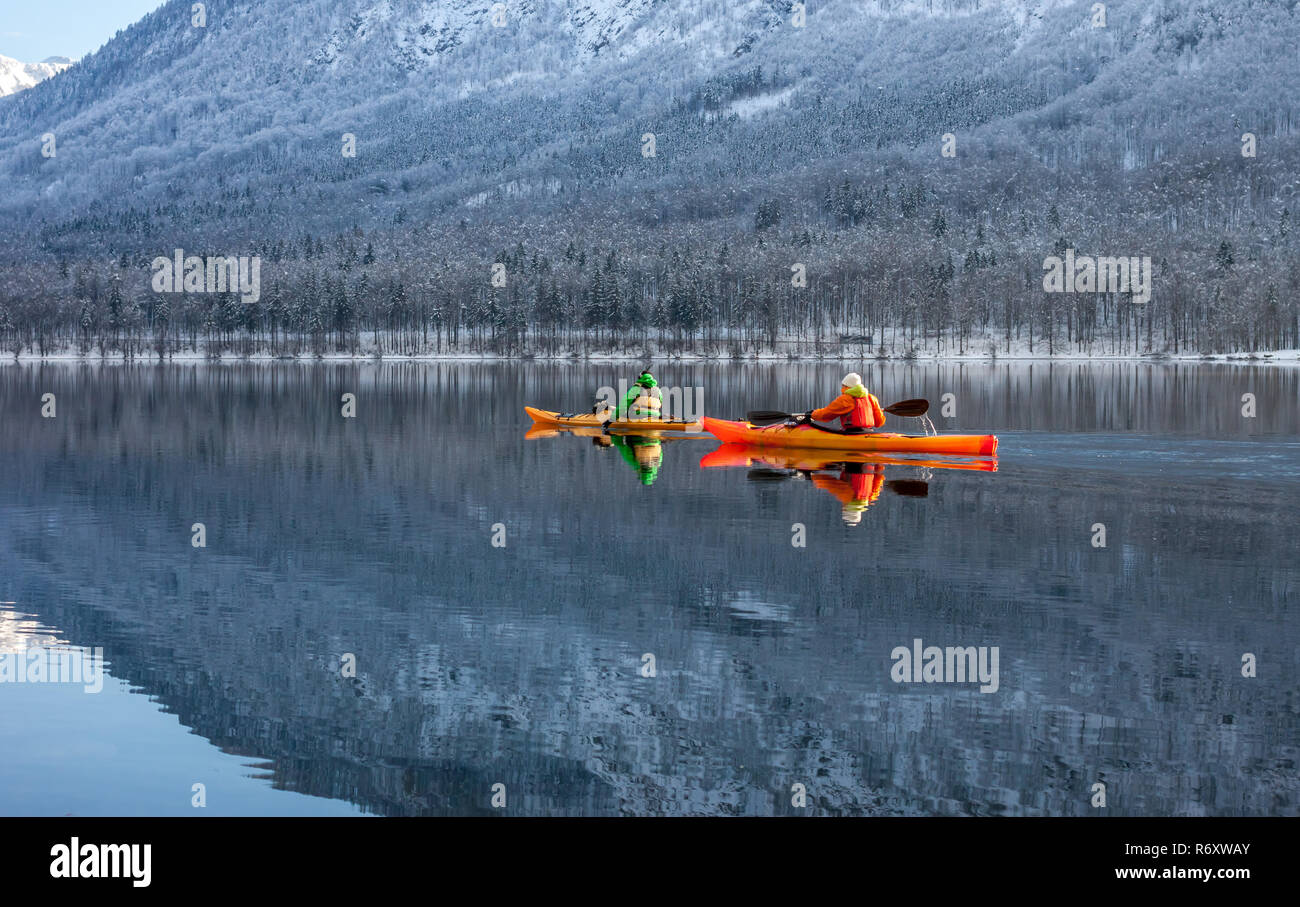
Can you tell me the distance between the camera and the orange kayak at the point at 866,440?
137 ft

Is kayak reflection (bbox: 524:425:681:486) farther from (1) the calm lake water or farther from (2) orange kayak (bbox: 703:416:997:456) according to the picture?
(2) orange kayak (bbox: 703:416:997:456)

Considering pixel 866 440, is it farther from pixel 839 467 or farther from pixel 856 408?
pixel 839 467

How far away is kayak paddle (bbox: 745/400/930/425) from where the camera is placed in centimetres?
4394

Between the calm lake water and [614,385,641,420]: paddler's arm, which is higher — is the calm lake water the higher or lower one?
the lower one

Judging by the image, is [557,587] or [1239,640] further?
[557,587]

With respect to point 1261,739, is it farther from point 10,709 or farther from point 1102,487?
point 1102,487

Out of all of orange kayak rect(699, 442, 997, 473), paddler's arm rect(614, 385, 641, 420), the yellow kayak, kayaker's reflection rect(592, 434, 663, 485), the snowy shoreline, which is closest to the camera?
kayaker's reflection rect(592, 434, 663, 485)

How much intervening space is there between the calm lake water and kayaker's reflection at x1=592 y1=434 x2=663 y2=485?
0.84 m

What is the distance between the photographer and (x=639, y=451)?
1946 inches

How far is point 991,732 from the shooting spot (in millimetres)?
16297

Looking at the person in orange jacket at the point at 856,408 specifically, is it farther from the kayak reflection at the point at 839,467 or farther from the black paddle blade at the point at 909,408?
the kayak reflection at the point at 839,467

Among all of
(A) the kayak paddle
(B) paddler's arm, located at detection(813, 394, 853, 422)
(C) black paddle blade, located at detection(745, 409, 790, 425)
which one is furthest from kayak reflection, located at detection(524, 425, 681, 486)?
(B) paddler's arm, located at detection(813, 394, 853, 422)
